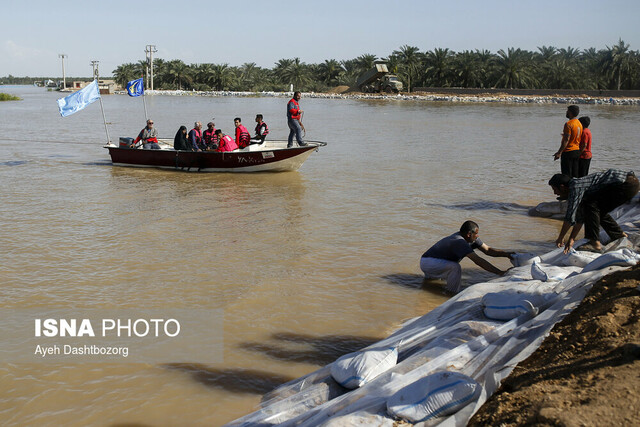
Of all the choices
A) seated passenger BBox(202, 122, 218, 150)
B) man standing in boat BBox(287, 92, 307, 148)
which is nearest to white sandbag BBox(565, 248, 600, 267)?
man standing in boat BBox(287, 92, 307, 148)

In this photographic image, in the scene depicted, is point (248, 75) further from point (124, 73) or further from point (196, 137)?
point (196, 137)

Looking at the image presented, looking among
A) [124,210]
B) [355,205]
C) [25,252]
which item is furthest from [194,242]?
[355,205]

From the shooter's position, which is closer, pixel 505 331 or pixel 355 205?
pixel 505 331

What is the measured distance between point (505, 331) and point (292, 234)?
620 centimetres

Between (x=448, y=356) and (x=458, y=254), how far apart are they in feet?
10.9

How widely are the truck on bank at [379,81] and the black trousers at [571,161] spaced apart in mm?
65902

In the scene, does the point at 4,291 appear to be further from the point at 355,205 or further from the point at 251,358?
the point at 355,205

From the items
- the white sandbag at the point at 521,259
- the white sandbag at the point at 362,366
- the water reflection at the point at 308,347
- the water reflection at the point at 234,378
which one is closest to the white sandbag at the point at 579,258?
the white sandbag at the point at 521,259

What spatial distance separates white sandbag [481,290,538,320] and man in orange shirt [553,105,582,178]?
5.66 metres

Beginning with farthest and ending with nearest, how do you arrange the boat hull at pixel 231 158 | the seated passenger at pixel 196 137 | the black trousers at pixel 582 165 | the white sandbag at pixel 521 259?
1. the seated passenger at pixel 196 137
2. the boat hull at pixel 231 158
3. the black trousers at pixel 582 165
4. the white sandbag at pixel 521 259

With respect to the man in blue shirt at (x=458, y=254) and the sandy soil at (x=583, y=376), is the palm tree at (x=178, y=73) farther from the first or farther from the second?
the sandy soil at (x=583, y=376)

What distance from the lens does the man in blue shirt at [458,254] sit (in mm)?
7094

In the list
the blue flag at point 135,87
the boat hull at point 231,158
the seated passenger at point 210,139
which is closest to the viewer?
the boat hull at point 231,158

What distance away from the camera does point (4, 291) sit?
725 centimetres
